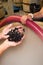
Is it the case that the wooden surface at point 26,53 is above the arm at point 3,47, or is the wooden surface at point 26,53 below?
below

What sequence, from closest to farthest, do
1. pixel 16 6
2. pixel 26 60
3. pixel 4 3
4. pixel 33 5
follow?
pixel 26 60 → pixel 33 5 → pixel 4 3 → pixel 16 6

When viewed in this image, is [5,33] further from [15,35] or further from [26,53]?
[26,53]

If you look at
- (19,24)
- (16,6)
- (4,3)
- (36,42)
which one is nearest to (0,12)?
(4,3)

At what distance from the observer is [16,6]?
200 cm

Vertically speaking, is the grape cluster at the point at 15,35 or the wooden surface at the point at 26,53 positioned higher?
the grape cluster at the point at 15,35

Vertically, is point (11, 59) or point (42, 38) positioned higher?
point (42, 38)

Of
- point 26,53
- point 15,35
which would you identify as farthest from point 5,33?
point 26,53

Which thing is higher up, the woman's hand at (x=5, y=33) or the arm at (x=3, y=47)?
the woman's hand at (x=5, y=33)

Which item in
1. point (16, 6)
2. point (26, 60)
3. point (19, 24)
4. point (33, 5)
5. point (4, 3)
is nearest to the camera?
point (26, 60)

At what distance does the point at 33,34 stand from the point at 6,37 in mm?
168

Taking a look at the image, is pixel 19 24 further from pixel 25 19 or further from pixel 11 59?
pixel 11 59

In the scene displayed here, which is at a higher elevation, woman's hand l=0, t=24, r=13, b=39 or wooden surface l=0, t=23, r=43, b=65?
woman's hand l=0, t=24, r=13, b=39

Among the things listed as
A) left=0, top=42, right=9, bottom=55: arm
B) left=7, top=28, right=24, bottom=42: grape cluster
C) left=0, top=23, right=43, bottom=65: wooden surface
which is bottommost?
left=0, top=23, right=43, bottom=65: wooden surface

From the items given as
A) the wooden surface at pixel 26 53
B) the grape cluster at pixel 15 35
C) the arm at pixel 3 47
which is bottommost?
the wooden surface at pixel 26 53
